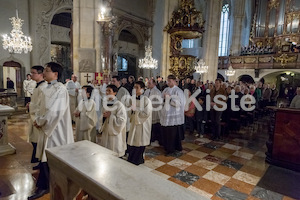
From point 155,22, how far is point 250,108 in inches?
417

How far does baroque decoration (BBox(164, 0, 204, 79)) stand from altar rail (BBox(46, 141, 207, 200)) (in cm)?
1112

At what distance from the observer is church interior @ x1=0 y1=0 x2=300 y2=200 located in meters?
3.42

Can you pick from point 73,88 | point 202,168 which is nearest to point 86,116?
point 202,168

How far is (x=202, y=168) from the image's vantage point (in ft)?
13.1

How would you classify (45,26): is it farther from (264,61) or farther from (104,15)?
(264,61)

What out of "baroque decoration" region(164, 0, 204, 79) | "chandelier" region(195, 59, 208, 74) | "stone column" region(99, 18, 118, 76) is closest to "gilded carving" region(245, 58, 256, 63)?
"chandelier" region(195, 59, 208, 74)

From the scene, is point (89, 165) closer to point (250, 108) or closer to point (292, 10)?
point (250, 108)

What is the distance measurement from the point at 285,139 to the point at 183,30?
8886 millimetres

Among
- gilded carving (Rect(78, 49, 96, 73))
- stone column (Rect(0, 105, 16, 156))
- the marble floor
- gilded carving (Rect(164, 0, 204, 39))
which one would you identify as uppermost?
gilded carving (Rect(164, 0, 204, 39))

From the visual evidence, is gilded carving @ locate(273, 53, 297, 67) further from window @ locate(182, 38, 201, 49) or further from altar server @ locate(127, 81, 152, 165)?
altar server @ locate(127, 81, 152, 165)

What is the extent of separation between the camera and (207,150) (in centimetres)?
504

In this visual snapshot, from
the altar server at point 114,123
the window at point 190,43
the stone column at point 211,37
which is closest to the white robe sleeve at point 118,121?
the altar server at point 114,123

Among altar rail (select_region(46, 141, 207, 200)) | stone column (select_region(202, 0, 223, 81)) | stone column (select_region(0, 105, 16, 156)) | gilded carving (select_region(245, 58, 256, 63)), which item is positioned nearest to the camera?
altar rail (select_region(46, 141, 207, 200))

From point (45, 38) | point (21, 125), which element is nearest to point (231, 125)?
point (21, 125)
